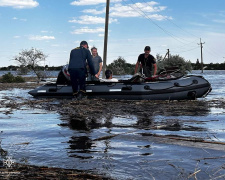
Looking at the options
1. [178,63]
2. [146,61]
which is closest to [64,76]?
[146,61]

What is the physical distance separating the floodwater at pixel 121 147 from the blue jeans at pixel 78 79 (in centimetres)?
508

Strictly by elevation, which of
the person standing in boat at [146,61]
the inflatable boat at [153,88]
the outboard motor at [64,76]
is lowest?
the inflatable boat at [153,88]

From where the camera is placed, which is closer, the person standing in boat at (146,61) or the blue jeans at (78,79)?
the blue jeans at (78,79)

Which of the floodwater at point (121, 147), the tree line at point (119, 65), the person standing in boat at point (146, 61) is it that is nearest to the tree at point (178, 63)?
the tree line at point (119, 65)

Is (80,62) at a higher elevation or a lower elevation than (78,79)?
higher

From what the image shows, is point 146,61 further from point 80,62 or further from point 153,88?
point 80,62

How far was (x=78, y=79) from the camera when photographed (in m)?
14.3

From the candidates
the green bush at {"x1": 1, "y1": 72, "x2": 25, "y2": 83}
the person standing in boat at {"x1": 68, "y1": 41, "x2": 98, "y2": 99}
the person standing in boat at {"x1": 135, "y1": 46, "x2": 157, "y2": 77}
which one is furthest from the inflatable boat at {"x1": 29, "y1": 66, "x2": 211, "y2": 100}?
the green bush at {"x1": 1, "y1": 72, "x2": 25, "y2": 83}

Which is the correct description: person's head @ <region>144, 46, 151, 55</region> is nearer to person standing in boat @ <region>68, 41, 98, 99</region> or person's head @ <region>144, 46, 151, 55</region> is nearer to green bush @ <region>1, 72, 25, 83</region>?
person standing in boat @ <region>68, 41, 98, 99</region>

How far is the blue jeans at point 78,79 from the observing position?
46.0ft

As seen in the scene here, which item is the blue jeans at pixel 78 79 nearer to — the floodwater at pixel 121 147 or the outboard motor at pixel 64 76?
the outboard motor at pixel 64 76

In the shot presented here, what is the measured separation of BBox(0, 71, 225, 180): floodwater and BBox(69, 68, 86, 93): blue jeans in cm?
508

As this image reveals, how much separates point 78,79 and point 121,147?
29.4 feet

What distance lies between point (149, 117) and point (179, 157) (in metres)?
4.61
